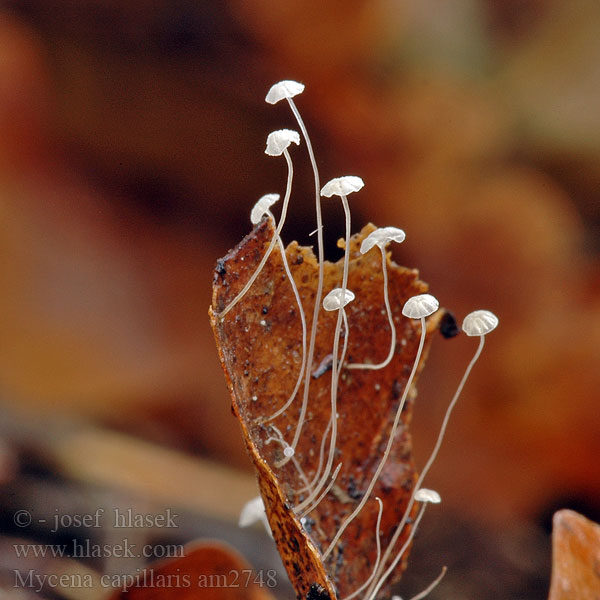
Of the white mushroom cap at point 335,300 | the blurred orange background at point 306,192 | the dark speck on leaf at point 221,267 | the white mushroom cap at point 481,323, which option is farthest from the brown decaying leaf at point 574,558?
the blurred orange background at point 306,192

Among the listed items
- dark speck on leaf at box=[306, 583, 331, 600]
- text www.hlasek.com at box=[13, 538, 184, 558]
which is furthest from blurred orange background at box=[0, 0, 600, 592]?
dark speck on leaf at box=[306, 583, 331, 600]

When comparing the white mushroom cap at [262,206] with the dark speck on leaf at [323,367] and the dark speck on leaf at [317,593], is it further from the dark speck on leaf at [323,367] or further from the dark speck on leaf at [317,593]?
the dark speck on leaf at [317,593]

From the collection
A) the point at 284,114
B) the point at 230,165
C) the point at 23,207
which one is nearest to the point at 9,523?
the point at 23,207

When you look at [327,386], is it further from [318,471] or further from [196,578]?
[196,578]

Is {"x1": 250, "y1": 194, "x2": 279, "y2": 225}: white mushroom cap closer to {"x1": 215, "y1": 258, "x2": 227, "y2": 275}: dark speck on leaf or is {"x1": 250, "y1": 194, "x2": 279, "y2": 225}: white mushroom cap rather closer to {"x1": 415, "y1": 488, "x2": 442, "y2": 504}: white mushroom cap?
{"x1": 215, "y1": 258, "x2": 227, "y2": 275}: dark speck on leaf

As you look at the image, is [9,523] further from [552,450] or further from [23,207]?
[552,450]
